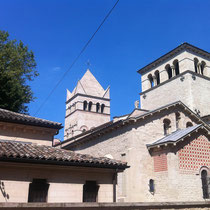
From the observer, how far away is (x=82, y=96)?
191ft

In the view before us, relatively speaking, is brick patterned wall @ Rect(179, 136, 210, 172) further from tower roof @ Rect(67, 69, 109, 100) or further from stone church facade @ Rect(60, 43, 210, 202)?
tower roof @ Rect(67, 69, 109, 100)

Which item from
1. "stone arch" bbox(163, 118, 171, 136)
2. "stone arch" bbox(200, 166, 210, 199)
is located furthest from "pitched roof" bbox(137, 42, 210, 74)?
"stone arch" bbox(200, 166, 210, 199)

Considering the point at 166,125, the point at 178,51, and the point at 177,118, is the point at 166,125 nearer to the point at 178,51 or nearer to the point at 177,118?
the point at 177,118

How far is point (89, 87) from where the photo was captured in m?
60.3

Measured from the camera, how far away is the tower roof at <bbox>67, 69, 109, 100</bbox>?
58.8m

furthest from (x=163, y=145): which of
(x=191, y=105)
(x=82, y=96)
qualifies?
(x=82, y=96)

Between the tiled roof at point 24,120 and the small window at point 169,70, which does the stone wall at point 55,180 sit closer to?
the tiled roof at point 24,120

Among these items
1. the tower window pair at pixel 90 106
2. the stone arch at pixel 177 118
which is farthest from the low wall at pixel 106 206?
the tower window pair at pixel 90 106

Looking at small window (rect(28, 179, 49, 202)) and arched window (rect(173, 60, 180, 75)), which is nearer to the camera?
small window (rect(28, 179, 49, 202))

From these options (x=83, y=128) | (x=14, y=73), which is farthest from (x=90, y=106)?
(x=14, y=73)

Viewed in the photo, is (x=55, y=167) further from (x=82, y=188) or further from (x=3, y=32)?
(x=3, y=32)

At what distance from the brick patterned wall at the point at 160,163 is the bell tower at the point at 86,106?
37577mm

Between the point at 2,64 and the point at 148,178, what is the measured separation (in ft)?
53.6

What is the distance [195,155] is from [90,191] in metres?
10.4
